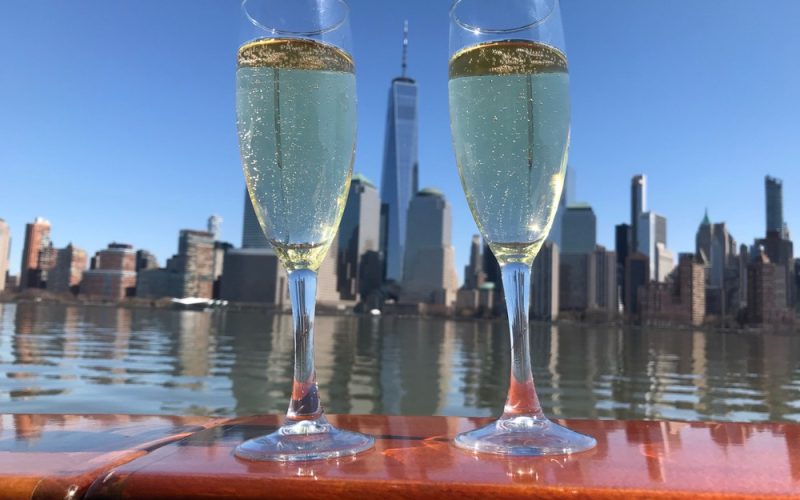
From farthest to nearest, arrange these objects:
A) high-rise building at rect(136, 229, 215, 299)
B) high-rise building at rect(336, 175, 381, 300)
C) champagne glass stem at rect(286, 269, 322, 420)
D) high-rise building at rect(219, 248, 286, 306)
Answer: high-rise building at rect(336, 175, 381, 300), high-rise building at rect(136, 229, 215, 299), high-rise building at rect(219, 248, 286, 306), champagne glass stem at rect(286, 269, 322, 420)

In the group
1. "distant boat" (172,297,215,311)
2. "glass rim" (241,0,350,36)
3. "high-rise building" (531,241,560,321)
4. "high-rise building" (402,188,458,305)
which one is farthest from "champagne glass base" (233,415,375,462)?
"distant boat" (172,297,215,311)

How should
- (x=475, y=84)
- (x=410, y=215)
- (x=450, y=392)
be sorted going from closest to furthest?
(x=475, y=84) < (x=450, y=392) < (x=410, y=215)

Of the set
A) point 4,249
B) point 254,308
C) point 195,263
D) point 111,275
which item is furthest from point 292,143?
point 195,263

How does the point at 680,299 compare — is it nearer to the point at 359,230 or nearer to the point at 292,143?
the point at 359,230

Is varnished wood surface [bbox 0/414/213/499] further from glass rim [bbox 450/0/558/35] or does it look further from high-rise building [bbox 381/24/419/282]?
high-rise building [bbox 381/24/419/282]

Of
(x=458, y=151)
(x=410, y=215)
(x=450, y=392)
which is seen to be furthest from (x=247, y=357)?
(x=410, y=215)

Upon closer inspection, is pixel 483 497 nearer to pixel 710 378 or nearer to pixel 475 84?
pixel 475 84

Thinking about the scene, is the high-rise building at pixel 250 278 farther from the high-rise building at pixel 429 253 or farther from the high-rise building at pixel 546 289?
the high-rise building at pixel 546 289

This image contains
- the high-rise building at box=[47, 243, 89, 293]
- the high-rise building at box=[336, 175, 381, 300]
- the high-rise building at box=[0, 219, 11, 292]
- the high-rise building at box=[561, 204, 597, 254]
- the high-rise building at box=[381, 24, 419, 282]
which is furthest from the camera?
the high-rise building at box=[381, 24, 419, 282]
